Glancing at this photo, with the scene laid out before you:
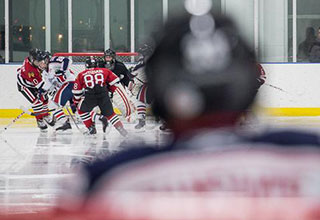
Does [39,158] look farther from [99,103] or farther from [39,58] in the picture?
[39,58]

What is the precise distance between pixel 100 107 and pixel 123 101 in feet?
3.19

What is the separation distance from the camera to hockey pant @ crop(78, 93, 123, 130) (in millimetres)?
8328

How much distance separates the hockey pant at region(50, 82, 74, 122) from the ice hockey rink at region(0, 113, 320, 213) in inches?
10.1

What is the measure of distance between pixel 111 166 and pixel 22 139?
7.44m

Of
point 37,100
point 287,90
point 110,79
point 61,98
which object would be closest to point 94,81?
point 110,79

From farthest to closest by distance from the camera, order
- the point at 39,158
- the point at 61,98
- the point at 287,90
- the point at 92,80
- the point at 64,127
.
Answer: the point at 287,90 → the point at 61,98 → the point at 64,127 → the point at 92,80 → the point at 39,158

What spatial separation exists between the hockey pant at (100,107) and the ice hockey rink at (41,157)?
188 millimetres

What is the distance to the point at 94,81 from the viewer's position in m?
8.42

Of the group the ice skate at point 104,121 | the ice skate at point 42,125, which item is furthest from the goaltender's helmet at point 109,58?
the ice skate at point 42,125

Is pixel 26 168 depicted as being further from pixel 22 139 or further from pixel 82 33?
pixel 82 33

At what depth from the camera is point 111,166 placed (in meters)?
0.90

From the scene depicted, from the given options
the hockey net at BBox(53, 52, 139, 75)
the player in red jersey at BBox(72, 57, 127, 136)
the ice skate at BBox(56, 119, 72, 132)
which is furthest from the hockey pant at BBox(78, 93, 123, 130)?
the hockey net at BBox(53, 52, 139, 75)

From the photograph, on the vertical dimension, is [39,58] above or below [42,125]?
above

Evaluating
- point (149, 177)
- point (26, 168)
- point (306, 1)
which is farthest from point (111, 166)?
point (306, 1)
